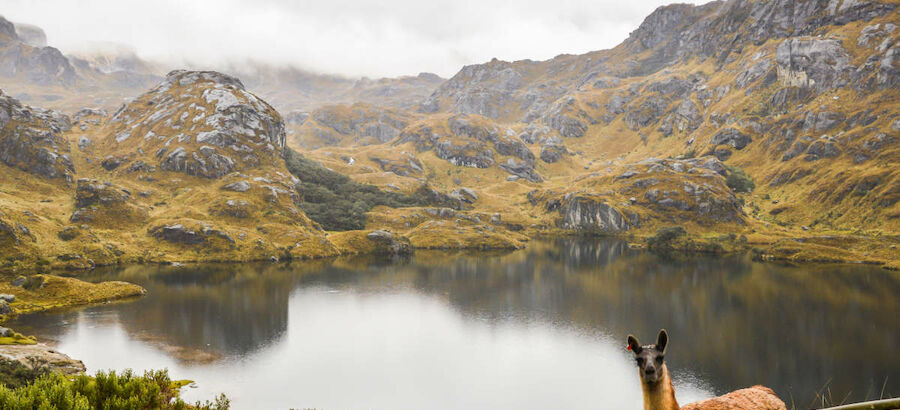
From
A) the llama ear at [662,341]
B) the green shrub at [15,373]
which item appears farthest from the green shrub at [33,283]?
the llama ear at [662,341]

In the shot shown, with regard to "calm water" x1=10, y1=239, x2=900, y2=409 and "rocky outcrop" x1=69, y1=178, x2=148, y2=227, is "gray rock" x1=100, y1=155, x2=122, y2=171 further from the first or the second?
"calm water" x1=10, y1=239, x2=900, y2=409

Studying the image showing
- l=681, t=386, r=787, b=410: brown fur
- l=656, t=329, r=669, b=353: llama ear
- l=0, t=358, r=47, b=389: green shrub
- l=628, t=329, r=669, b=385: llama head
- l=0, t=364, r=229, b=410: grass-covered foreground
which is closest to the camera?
l=656, t=329, r=669, b=353: llama ear

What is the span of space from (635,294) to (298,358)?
79.0 m

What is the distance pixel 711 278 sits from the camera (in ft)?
396

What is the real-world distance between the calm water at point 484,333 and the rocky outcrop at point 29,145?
292 feet

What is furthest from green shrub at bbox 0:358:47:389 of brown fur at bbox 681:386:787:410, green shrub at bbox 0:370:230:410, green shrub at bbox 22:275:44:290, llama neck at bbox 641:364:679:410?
green shrub at bbox 22:275:44:290

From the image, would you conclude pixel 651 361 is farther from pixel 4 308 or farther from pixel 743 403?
pixel 4 308

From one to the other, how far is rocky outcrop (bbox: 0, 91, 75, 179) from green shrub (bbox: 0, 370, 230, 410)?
640 ft

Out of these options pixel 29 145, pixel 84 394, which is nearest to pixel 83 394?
pixel 84 394

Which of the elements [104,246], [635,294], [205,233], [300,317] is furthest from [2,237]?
[635,294]

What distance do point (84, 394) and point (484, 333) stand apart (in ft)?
202

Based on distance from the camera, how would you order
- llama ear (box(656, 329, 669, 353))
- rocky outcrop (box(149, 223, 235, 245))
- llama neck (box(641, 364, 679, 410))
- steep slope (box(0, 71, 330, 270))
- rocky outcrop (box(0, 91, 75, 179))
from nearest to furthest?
llama ear (box(656, 329, 669, 353)) → llama neck (box(641, 364, 679, 410)) → steep slope (box(0, 71, 330, 270)) → rocky outcrop (box(149, 223, 235, 245)) → rocky outcrop (box(0, 91, 75, 179))

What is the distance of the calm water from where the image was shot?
176 feet

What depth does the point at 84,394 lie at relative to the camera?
78.1ft
